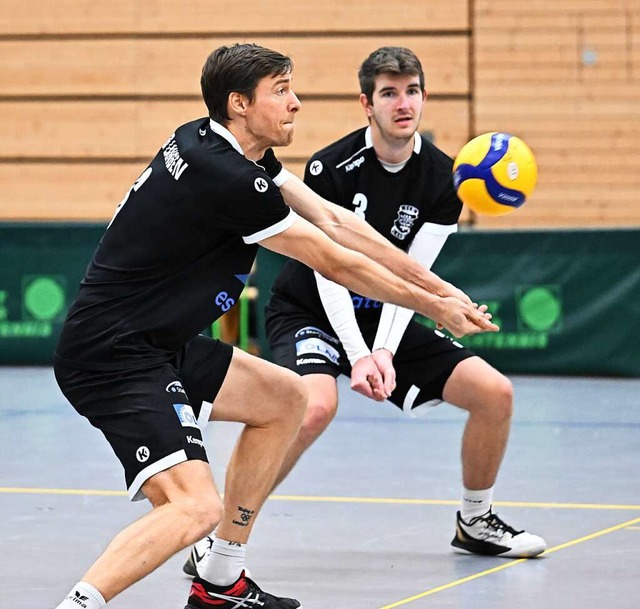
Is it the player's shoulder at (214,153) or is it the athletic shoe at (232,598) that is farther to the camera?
the athletic shoe at (232,598)

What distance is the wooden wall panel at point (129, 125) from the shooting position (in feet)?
40.8

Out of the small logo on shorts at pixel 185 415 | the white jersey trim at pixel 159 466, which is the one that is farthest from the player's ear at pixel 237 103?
the white jersey trim at pixel 159 466

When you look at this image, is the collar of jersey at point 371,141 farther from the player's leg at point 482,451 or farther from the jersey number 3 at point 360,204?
the player's leg at point 482,451

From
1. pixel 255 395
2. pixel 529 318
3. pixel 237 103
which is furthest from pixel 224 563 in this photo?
pixel 529 318

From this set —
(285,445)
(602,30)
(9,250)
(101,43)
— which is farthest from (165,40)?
(285,445)

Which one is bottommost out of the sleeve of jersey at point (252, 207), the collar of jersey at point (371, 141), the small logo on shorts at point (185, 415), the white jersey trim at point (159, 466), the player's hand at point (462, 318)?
the white jersey trim at point (159, 466)

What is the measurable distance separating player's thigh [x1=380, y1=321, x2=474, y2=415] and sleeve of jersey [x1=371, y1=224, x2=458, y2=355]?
2.8 inches

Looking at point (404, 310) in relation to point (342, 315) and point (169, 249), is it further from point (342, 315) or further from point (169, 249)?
point (169, 249)

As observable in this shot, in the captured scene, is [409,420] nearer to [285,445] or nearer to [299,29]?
[285,445]

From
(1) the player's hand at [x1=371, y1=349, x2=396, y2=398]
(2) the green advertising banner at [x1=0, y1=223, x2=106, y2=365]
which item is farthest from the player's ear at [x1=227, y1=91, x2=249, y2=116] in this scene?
(2) the green advertising banner at [x1=0, y1=223, x2=106, y2=365]

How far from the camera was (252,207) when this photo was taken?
3.49 meters

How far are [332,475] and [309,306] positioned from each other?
1.53 metres

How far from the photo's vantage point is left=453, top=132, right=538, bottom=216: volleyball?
4.46 metres

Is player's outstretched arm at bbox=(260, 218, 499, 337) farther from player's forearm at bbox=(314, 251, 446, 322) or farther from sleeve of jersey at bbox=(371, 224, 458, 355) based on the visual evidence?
sleeve of jersey at bbox=(371, 224, 458, 355)
